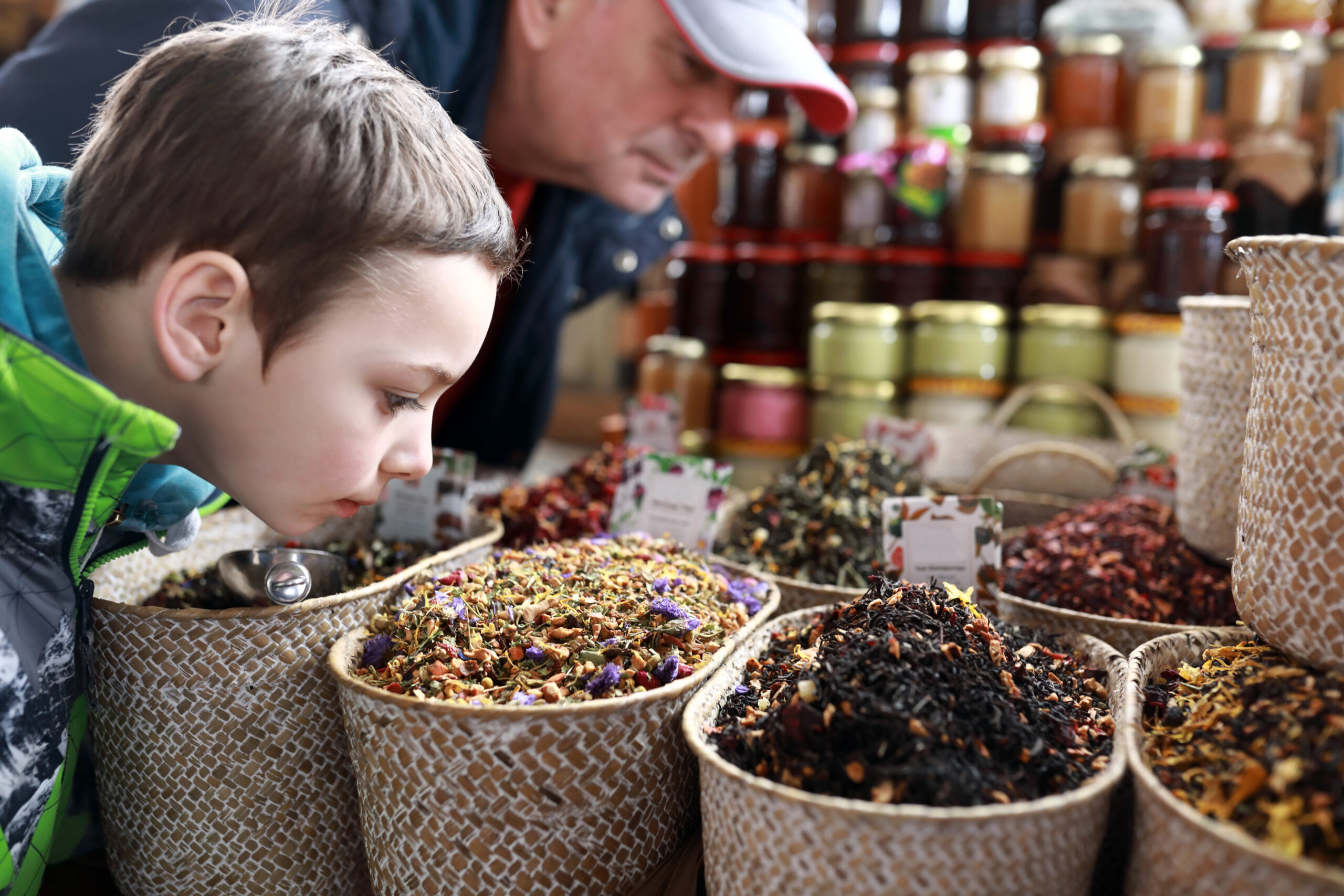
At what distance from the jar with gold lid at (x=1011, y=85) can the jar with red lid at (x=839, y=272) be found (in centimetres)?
46

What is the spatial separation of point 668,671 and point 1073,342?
1.72m

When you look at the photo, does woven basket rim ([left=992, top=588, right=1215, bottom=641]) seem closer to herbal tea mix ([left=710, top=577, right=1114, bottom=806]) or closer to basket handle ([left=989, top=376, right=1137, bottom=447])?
herbal tea mix ([left=710, top=577, right=1114, bottom=806])

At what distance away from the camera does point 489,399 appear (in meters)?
2.29

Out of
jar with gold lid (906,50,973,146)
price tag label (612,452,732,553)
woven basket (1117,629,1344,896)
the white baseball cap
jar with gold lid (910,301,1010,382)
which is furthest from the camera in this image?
jar with gold lid (906,50,973,146)

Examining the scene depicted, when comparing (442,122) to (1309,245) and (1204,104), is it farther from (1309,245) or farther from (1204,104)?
(1204,104)

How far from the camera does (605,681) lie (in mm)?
886

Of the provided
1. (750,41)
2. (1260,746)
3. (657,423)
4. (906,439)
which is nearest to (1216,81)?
(906,439)

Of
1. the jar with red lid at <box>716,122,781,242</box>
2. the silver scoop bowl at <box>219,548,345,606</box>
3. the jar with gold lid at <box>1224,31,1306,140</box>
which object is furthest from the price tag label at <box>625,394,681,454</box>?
the jar with gold lid at <box>1224,31,1306,140</box>

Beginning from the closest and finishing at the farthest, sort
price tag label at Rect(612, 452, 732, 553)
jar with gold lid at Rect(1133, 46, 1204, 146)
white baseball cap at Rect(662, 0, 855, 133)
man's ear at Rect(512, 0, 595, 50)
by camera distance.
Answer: price tag label at Rect(612, 452, 732, 553) → white baseball cap at Rect(662, 0, 855, 133) → man's ear at Rect(512, 0, 595, 50) → jar with gold lid at Rect(1133, 46, 1204, 146)

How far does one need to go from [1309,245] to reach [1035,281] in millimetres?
1677

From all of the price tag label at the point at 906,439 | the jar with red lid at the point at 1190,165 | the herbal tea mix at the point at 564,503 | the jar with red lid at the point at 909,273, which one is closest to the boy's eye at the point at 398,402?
the herbal tea mix at the point at 564,503

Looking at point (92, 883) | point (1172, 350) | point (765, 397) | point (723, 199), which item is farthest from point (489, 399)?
point (1172, 350)

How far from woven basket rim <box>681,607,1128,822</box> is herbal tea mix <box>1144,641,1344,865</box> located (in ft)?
0.16

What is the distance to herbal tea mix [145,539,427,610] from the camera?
113 centimetres
